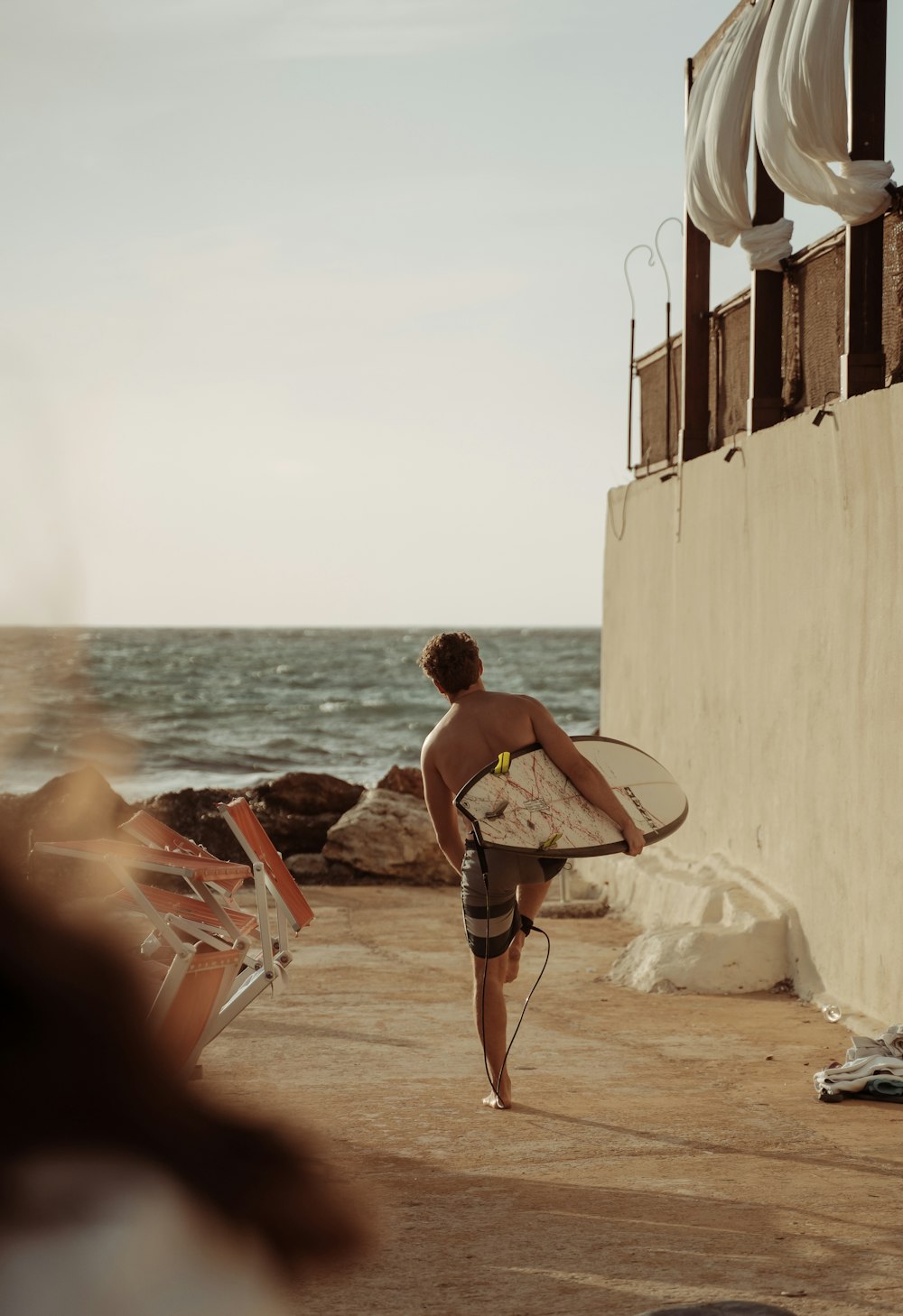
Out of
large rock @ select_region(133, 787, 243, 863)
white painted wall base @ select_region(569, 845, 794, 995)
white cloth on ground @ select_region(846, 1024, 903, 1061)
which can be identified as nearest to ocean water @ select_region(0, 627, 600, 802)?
large rock @ select_region(133, 787, 243, 863)

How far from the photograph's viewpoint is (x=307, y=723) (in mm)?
42875

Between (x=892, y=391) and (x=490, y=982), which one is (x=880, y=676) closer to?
(x=892, y=391)

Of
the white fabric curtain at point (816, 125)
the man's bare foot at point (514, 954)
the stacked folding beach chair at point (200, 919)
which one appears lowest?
the man's bare foot at point (514, 954)

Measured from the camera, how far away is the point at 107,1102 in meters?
4.16

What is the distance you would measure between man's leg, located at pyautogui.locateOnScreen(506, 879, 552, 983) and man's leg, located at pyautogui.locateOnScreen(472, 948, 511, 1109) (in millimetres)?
132

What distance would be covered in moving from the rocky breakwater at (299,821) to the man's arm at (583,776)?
655 cm

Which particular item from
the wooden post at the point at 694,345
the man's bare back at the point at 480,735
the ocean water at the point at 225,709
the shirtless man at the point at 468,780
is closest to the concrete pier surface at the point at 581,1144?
the shirtless man at the point at 468,780

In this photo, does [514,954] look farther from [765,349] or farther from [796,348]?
[765,349]

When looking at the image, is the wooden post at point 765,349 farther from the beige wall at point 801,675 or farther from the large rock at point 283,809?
the large rock at point 283,809

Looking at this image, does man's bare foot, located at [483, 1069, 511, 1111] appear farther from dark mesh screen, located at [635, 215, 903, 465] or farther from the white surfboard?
dark mesh screen, located at [635, 215, 903, 465]

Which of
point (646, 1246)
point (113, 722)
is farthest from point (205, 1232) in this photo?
point (113, 722)

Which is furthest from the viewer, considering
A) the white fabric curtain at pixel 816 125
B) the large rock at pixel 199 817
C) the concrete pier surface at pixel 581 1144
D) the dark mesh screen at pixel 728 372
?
the large rock at pixel 199 817

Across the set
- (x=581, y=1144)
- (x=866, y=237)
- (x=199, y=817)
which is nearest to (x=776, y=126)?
(x=866, y=237)

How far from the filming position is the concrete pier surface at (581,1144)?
3.76m
